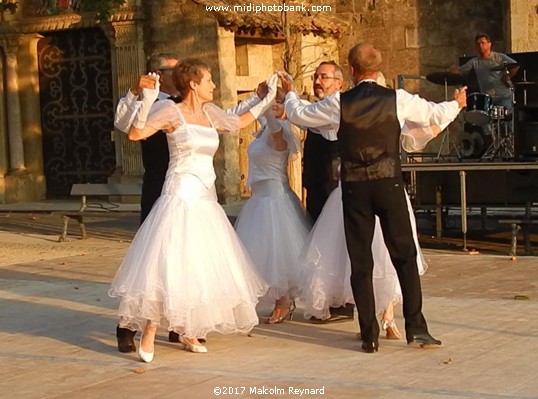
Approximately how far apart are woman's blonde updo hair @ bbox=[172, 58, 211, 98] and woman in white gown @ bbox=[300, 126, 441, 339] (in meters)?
1.28

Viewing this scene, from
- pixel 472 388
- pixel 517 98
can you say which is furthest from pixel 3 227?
pixel 472 388


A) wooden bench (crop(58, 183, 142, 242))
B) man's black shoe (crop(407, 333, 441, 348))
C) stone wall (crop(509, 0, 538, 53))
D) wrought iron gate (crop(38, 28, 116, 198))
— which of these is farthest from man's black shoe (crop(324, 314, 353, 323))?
wrought iron gate (crop(38, 28, 116, 198))

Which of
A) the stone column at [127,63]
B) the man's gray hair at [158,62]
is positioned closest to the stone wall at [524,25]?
the stone column at [127,63]

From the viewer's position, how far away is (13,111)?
2622 cm

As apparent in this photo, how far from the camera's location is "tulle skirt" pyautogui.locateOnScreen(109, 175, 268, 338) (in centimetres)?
812

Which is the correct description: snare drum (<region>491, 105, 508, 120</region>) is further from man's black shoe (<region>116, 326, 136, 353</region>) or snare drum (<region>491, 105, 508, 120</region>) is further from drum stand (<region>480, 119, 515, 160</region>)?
man's black shoe (<region>116, 326, 136, 353</region>)

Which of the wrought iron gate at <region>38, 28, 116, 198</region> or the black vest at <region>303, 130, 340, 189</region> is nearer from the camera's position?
the black vest at <region>303, 130, 340, 189</region>

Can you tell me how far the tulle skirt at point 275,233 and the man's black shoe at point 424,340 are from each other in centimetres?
128

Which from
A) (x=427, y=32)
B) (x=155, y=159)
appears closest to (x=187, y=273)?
(x=155, y=159)

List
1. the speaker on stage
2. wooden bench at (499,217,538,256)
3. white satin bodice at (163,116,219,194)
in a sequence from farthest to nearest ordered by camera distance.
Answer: the speaker on stage, wooden bench at (499,217,538,256), white satin bodice at (163,116,219,194)

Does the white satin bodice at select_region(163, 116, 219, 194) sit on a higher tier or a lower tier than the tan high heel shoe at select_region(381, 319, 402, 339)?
higher

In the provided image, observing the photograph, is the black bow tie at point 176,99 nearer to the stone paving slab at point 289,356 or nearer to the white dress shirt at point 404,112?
the white dress shirt at point 404,112

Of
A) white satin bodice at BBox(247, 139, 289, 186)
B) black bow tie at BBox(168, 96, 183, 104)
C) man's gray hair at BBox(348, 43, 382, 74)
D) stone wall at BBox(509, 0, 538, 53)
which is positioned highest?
stone wall at BBox(509, 0, 538, 53)

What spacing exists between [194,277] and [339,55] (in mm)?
18212
